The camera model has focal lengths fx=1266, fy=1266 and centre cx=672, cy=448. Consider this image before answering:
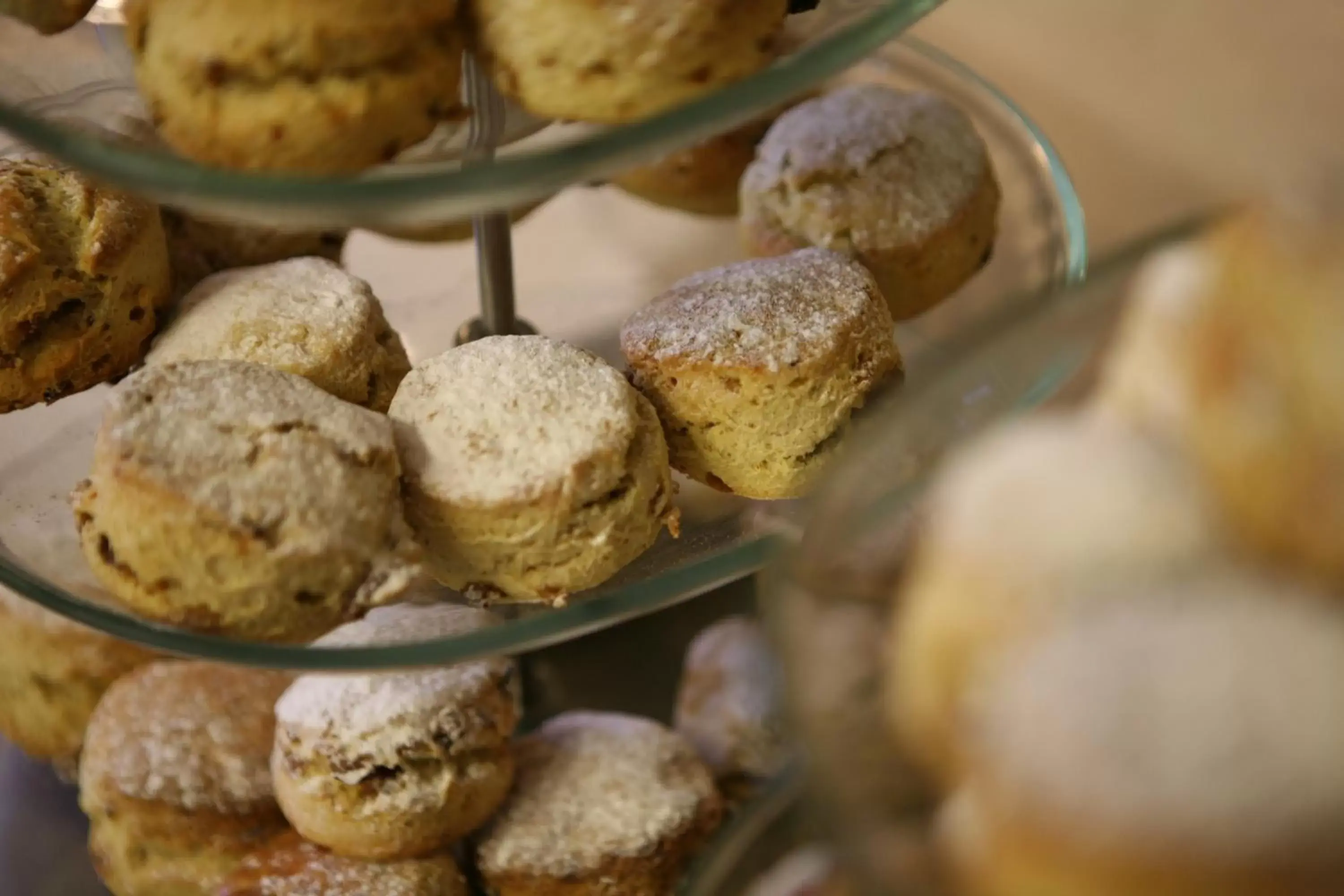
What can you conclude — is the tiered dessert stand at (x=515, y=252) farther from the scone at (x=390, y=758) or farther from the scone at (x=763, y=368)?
the scone at (x=390, y=758)

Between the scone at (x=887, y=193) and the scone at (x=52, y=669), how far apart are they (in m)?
0.56

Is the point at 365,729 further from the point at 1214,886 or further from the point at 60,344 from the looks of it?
the point at 1214,886

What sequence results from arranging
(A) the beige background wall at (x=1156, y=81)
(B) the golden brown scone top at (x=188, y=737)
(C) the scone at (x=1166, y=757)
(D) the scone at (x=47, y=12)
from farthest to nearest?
(A) the beige background wall at (x=1156, y=81) < (B) the golden brown scone top at (x=188, y=737) < (D) the scone at (x=47, y=12) < (C) the scone at (x=1166, y=757)

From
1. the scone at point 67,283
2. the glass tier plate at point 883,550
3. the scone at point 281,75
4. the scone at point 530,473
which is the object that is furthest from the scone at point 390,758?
the glass tier plate at point 883,550

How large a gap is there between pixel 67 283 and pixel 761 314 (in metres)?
0.40

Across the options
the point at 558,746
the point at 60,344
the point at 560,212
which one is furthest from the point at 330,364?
the point at 560,212

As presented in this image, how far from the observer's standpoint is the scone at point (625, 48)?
509 mm

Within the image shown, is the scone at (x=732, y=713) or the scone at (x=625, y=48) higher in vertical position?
the scone at (x=625, y=48)

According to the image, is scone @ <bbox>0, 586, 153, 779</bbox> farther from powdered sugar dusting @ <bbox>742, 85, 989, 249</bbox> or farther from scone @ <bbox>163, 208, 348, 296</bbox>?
powdered sugar dusting @ <bbox>742, 85, 989, 249</bbox>

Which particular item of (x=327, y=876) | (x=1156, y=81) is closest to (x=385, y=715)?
(x=327, y=876)

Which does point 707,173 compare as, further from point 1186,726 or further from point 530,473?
point 1186,726

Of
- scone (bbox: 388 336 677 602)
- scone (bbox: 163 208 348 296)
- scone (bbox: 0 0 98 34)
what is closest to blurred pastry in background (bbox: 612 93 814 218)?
scone (bbox: 163 208 348 296)

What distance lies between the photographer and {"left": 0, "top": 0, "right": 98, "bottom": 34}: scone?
571 mm

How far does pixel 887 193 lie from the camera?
90cm
